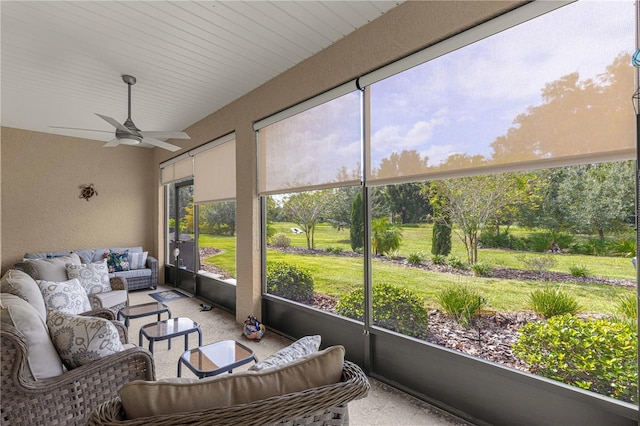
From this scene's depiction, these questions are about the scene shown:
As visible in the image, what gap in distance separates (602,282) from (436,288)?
3.33 feet

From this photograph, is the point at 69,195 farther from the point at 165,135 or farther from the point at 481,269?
the point at 481,269

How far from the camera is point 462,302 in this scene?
228 centimetres

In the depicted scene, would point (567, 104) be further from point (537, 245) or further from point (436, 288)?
point (436, 288)

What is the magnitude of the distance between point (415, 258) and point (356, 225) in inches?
25.7

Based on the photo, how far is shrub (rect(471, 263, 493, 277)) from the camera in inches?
86.8

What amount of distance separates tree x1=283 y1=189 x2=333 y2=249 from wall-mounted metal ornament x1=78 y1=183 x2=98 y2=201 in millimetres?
4376

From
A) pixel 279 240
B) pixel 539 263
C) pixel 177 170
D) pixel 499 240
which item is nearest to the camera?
pixel 539 263

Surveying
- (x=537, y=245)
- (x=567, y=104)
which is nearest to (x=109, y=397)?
(x=537, y=245)

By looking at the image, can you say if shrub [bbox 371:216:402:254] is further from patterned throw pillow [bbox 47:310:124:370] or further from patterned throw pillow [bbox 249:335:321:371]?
patterned throw pillow [bbox 47:310:124:370]

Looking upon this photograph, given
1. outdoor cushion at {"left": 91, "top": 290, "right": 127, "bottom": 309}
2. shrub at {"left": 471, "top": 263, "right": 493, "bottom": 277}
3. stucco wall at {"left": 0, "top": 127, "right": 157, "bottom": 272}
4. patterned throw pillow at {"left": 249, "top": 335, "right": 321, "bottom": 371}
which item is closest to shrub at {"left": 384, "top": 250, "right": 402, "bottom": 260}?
shrub at {"left": 471, "top": 263, "right": 493, "bottom": 277}

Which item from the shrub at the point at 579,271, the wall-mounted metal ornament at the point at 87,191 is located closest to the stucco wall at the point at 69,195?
the wall-mounted metal ornament at the point at 87,191

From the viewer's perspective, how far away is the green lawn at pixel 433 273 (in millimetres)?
1746

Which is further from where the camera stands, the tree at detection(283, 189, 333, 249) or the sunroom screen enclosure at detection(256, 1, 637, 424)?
the tree at detection(283, 189, 333, 249)

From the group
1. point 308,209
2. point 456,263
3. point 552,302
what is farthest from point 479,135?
point 308,209
